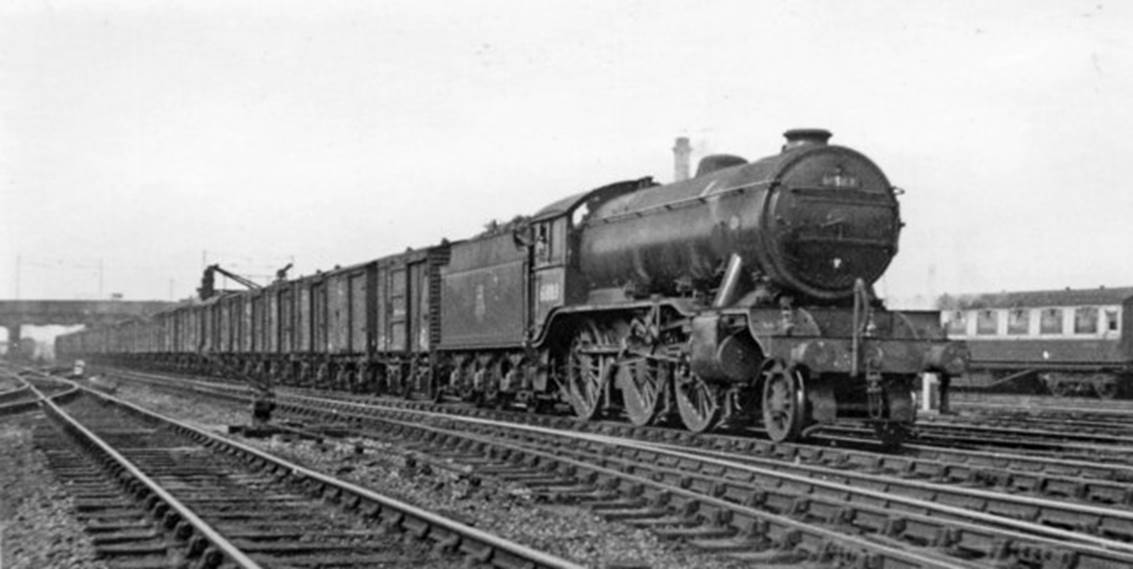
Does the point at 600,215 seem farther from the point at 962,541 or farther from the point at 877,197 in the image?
the point at 962,541

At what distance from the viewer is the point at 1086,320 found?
2878 cm

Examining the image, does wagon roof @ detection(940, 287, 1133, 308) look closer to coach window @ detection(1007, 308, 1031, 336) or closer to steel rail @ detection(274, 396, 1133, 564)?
coach window @ detection(1007, 308, 1031, 336)

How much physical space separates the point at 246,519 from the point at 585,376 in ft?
27.9

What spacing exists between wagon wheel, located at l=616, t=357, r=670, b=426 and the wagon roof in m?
17.0

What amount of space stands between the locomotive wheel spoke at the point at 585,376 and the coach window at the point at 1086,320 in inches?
646

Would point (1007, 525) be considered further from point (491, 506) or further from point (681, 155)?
point (681, 155)

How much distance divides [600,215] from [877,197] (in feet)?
14.6

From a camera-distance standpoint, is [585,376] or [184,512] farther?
[585,376]

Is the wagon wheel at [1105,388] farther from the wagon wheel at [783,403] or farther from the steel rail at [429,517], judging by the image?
the steel rail at [429,517]

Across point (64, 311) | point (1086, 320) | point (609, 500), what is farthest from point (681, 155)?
point (64, 311)

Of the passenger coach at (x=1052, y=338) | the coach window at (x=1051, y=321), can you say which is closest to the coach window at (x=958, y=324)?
the passenger coach at (x=1052, y=338)

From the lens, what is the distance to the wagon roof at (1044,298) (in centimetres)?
2833

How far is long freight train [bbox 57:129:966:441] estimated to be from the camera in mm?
12609

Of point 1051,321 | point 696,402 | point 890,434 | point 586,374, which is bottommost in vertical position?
point 890,434
